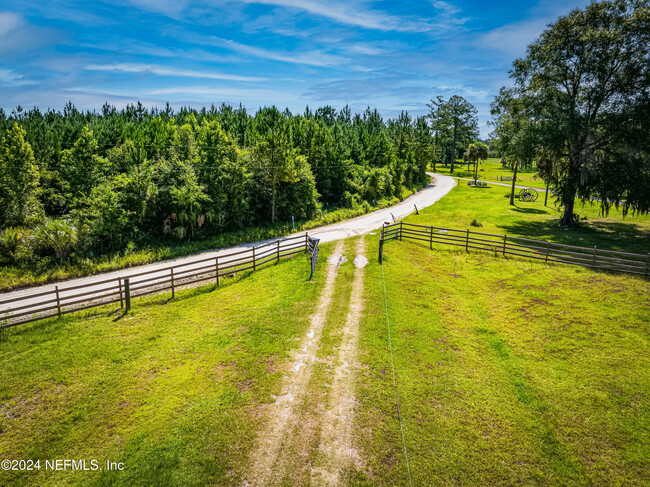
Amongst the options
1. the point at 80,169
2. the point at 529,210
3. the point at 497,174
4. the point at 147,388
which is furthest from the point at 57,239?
the point at 497,174

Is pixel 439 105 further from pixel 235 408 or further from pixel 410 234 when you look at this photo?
pixel 235 408

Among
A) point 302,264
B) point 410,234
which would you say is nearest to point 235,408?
point 302,264

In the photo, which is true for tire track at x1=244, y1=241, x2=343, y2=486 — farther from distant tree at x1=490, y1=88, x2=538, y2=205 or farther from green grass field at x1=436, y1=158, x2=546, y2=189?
green grass field at x1=436, y1=158, x2=546, y2=189

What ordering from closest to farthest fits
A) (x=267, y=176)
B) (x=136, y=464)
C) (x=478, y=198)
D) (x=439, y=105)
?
(x=136, y=464)
(x=267, y=176)
(x=478, y=198)
(x=439, y=105)

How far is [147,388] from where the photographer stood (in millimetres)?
9891

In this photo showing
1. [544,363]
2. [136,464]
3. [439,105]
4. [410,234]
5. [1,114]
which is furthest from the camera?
[439,105]

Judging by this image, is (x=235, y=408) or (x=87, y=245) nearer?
(x=235, y=408)

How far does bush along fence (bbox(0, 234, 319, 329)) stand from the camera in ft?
43.6

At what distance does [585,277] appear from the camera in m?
17.9

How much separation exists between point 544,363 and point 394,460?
666 centimetres

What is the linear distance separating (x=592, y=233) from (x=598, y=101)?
1046 cm

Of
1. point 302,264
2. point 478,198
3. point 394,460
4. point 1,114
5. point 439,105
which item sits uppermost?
point 439,105

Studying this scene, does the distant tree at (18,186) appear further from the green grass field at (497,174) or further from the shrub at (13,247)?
the green grass field at (497,174)

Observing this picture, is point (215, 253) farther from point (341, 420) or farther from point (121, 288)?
point (341, 420)
